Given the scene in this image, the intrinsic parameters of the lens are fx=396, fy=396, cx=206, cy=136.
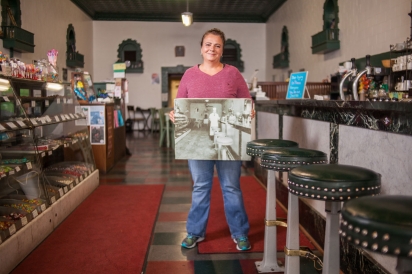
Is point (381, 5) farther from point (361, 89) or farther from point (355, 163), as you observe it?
point (355, 163)

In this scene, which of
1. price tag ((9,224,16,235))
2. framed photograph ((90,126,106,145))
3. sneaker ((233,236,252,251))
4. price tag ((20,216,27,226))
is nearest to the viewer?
price tag ((9,224,16,235))

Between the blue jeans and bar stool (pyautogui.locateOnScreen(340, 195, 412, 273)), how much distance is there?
167cm

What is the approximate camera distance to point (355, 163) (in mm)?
2477

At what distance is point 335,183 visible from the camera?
1434 mm

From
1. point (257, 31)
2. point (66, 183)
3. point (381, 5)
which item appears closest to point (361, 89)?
point (381, 5)

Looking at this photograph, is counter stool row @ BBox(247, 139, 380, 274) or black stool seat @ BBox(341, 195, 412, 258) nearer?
black stool seat @ BBox(341, 195, 412, 258)

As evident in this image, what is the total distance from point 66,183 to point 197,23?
11.6 meters

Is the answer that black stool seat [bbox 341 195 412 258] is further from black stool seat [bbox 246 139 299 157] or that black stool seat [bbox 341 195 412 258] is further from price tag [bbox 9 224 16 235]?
price tag [bbox 9 224 16 235]

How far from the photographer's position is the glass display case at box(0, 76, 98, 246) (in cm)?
293

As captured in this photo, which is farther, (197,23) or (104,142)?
(197,23)

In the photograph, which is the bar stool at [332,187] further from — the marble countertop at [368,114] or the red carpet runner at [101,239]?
the red carpet runner at [101,239]

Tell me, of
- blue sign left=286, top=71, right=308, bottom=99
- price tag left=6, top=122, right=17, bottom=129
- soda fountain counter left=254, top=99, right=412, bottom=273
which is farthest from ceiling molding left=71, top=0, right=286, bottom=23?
price tag left=6, top=122, right=17, bottom=129

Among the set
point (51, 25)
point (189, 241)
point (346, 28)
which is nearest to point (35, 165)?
point (189, 241)

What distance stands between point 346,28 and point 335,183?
22.9 ft
